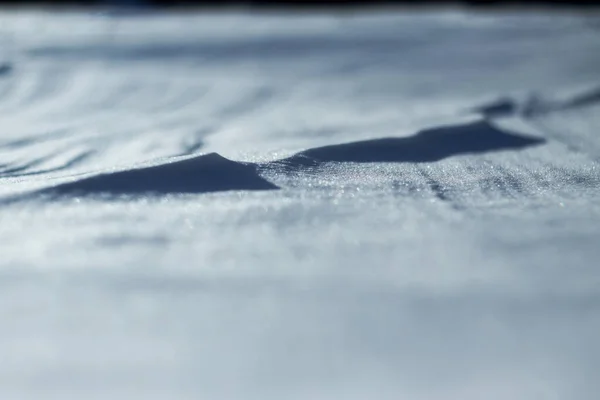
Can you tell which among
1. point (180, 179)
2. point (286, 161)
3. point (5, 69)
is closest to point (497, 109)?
point (286, 161)

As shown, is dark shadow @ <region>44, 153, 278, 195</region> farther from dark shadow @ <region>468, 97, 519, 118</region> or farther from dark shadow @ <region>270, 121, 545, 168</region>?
dark shadow @ <region>468, 97, 519, 118</region>

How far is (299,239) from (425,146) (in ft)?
1.19

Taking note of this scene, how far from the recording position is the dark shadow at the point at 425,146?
79 cm

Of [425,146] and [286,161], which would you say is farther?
[425,146]

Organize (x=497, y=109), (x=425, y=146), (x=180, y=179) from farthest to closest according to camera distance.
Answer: (x=497, y=109) → (x=425, y=146) → (x=180, y=179)

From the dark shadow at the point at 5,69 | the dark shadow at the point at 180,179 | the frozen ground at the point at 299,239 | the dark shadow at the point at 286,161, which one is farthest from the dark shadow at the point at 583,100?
the dark shadow at the point at 5,69

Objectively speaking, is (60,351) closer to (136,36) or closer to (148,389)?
(148,389)

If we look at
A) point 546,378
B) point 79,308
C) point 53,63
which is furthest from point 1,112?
→ point 546,378

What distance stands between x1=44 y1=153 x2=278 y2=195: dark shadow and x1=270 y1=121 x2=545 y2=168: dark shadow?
63 millimetres

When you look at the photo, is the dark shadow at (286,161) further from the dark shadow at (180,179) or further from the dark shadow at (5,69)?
the dark shadow at (5,69)

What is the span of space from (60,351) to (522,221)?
39cm

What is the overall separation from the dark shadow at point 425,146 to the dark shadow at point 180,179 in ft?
0.21

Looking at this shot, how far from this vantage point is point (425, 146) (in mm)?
860

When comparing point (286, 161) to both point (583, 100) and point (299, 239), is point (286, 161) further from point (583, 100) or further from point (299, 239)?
point (583, 100)
